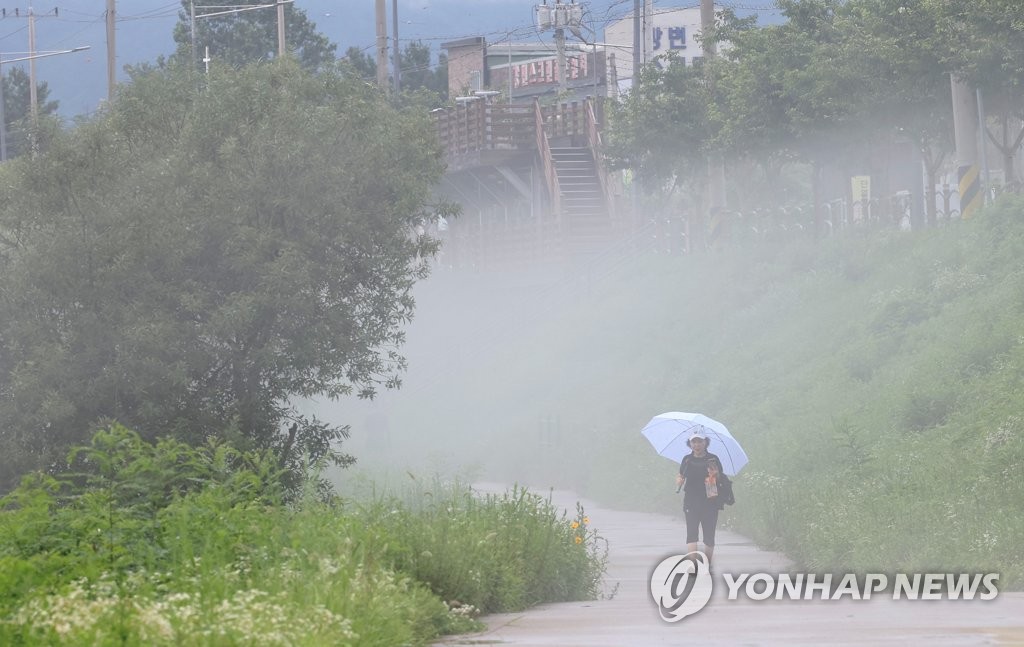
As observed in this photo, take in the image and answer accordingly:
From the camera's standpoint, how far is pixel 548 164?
193 ft

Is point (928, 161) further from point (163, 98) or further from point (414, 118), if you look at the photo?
point (163, 98)

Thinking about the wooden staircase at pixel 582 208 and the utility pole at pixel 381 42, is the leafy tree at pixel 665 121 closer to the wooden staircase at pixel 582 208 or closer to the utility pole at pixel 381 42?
the wooden staircase at pixel 582 208

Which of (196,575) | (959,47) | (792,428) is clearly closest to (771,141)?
(959,47)

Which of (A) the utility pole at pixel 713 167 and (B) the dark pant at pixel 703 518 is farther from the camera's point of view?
(A) the utility pole at pixel 713 167

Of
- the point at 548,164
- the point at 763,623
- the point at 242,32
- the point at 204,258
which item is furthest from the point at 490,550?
the point at 242,32

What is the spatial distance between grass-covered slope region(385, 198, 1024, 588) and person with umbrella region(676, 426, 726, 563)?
1.30 metres

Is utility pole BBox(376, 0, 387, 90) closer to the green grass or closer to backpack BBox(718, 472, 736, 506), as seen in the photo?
backpack BBox(718, 472, 736, 506)

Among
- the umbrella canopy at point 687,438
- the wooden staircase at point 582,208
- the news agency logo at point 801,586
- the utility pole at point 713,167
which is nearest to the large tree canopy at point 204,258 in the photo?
the umbrella canopy at point 687,438

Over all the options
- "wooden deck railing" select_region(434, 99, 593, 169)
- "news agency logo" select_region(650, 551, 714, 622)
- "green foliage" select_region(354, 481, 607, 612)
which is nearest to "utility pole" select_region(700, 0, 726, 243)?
"wooden deck railing" select_region(434, 99, 593, 169)

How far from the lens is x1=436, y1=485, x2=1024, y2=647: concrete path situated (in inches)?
371

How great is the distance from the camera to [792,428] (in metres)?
26.2

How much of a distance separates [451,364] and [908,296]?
810 inches

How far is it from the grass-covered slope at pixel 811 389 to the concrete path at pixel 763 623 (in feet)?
8.28

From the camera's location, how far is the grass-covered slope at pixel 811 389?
1712 cm
